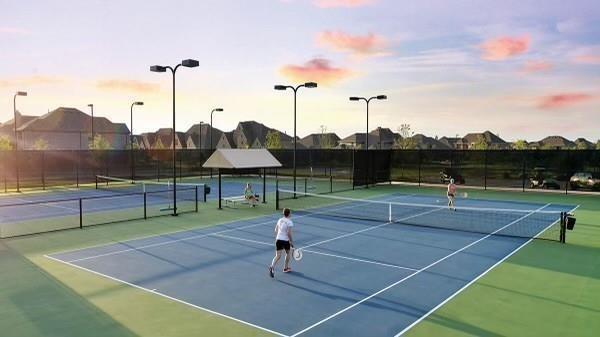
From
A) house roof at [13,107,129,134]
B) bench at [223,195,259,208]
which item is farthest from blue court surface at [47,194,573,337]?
house roof at [13,107,129,134]

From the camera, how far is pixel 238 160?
1016 inches

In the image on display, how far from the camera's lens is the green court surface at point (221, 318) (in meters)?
9.05

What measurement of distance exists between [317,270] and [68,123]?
8886cm

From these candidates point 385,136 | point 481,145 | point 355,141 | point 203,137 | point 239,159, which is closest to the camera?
point 239,159

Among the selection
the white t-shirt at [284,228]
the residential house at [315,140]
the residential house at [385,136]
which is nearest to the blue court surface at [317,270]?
the white t-shirt at [284,228]

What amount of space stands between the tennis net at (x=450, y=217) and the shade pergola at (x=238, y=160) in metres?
2.62

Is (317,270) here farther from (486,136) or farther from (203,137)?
(486,136)

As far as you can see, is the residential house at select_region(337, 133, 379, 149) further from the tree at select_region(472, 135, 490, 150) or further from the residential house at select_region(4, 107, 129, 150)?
the residential house at select_region(4, 107, 129, 150)

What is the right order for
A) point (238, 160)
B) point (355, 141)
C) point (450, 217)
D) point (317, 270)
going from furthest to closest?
point (355, 141) → point (238, 160) → point (450, 217) → point (317, 270)

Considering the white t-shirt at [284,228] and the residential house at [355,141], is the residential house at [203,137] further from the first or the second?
the white t-shirt at [284,228]

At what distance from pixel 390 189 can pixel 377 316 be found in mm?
27659

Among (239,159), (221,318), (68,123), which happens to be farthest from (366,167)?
(68,123)

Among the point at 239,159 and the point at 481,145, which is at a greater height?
the point at 481,145

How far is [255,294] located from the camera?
1109 cm
